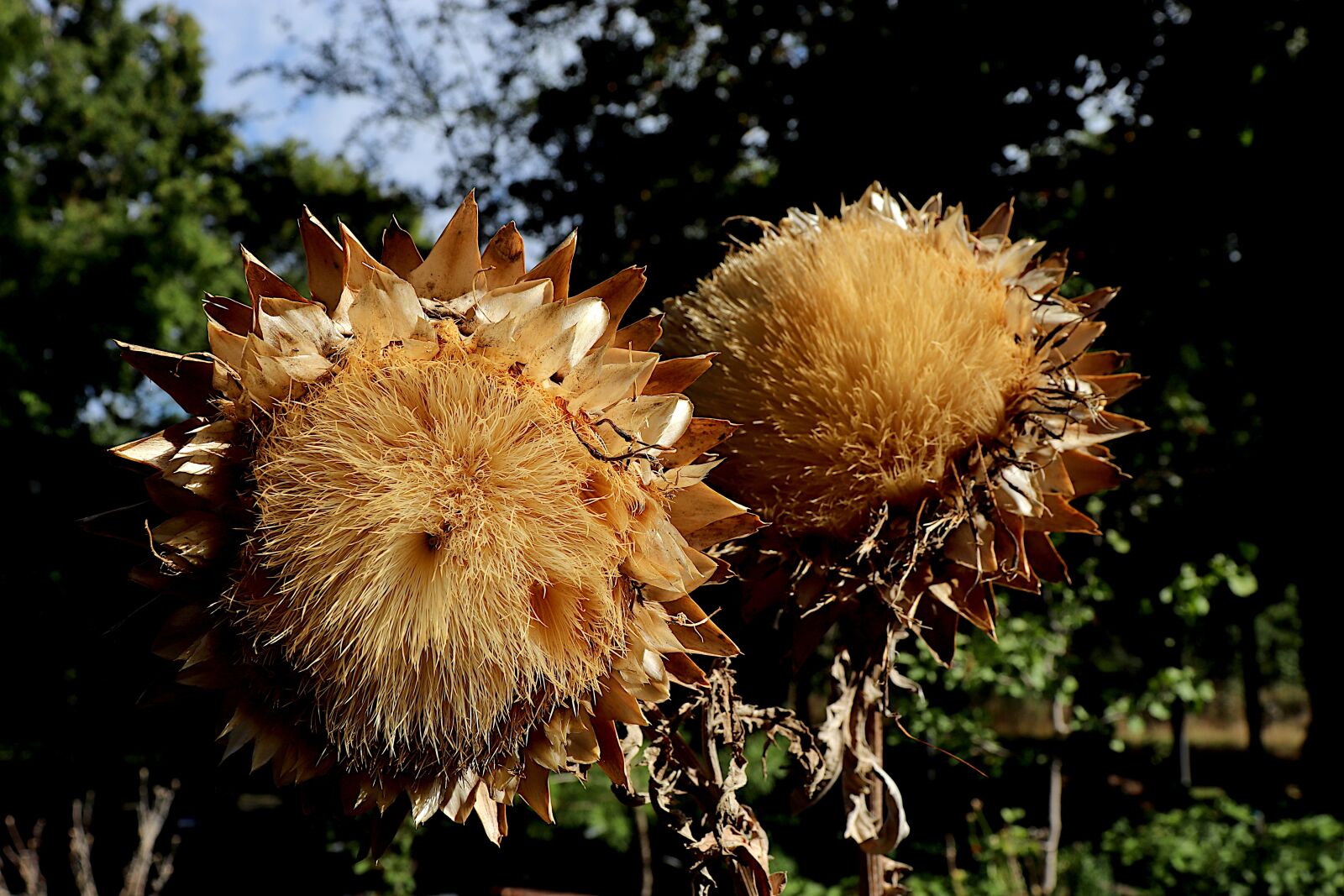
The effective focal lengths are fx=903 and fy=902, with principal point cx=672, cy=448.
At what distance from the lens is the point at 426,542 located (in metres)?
0.78

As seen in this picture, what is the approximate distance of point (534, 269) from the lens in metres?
0.87

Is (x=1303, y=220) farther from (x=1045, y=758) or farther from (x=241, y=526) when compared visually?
(x=1045, y=758)

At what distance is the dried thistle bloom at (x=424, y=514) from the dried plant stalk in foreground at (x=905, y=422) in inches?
6.3

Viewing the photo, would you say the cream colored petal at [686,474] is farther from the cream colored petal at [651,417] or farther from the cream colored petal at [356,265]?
the cream colored petal at [356,265]

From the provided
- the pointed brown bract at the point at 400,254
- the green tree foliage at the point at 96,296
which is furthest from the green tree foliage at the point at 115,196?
the pointed brown bract at the point at 400,254

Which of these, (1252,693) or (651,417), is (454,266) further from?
(1252,693)

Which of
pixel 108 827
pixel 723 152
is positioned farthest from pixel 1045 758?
pixel 108 827

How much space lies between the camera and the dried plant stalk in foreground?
0.96m

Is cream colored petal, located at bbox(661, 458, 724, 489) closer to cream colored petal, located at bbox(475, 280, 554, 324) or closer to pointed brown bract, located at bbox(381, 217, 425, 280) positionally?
cream colored petal, located at bbox(475, 280, 554, 324)

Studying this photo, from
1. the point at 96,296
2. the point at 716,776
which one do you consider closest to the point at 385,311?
the point at 716,776

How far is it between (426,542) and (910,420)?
1.66ft

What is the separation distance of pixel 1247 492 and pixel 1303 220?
2.92 ft

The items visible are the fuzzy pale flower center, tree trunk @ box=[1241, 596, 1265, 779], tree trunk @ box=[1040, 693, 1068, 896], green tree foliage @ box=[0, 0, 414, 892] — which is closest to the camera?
the fuzzy pale flower center

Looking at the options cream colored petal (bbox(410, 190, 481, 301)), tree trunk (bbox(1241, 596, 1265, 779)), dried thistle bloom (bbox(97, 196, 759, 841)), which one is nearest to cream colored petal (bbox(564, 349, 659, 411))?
dried thistle bloom (bbox(97, 196, 759, 841))
